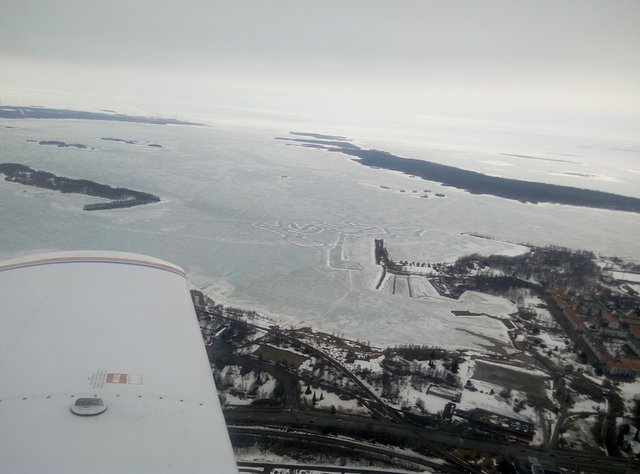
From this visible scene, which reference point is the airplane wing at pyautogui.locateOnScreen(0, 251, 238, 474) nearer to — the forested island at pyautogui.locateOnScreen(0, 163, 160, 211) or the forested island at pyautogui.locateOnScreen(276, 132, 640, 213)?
the forested island at pyautogui.locateOnScreen(0, 163, 160, 211)

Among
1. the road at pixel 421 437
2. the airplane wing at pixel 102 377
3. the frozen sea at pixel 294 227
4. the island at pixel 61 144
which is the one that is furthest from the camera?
the island at pixel 61 144

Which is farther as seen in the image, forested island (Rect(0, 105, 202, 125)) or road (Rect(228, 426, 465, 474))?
forested island (Rect(0, 105, 202, 125))

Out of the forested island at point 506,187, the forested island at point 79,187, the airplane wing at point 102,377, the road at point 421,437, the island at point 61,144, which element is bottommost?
the road at point 421,437

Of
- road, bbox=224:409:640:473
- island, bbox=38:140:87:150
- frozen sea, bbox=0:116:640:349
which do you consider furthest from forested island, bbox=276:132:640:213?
road, bbox=224:409:640:473

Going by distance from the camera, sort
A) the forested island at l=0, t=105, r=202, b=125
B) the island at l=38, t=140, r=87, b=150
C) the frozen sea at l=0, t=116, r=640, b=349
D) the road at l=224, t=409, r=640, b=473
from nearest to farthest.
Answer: the road at l=224, t=409, r=640, b=473 < the frozen sea at l=0, t=116, r=640, b=349 < the island at l=38, t=140, r=87, b=150 < the forested island at l=0, t=105, r=202, b=125

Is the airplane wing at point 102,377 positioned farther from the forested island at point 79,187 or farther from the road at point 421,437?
the forested island at point 79,187

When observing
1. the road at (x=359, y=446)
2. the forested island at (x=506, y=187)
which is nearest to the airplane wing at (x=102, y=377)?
the road at (x=359, y=446)
